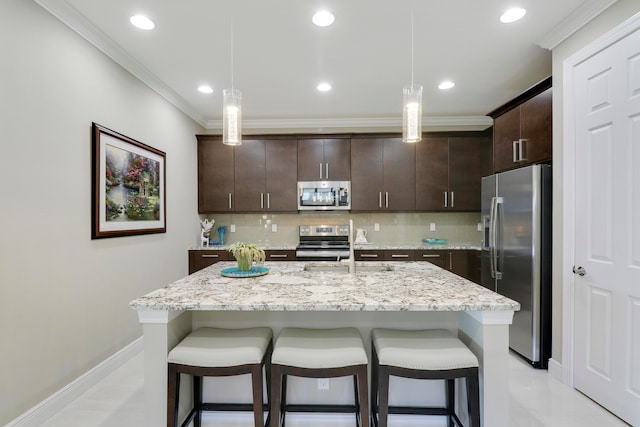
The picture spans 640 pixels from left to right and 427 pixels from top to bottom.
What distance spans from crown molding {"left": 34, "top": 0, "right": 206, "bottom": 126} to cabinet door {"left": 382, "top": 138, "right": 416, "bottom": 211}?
2763 millimetres

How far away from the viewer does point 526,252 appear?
9.03 ft

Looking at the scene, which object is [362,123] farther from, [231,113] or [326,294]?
[326,294]

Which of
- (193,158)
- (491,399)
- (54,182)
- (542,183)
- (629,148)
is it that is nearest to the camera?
(491,399)

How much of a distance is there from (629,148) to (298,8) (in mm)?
2283

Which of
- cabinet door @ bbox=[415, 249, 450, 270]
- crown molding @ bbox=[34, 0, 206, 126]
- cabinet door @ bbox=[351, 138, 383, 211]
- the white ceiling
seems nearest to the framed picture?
crown molding @ bbox=[34, 0, 206, 126]

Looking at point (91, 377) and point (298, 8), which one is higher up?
point (298, 8)

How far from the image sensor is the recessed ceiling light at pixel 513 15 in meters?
2.21

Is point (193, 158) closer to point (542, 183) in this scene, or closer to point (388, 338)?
point (388, 338)

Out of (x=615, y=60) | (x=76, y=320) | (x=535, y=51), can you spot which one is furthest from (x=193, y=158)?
(x=615, y=60)

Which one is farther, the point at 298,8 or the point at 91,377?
the point at 91,377

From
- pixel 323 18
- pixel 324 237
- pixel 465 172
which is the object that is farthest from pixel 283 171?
pixel 465 172

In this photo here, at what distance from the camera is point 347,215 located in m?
4.73

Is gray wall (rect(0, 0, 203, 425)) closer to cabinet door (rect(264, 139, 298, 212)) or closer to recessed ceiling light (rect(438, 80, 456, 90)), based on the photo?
cabinet door (rect(264, 139, 298, 212))

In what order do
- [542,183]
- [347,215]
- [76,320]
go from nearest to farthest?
[76,320]
[542,183]
[347,215]
